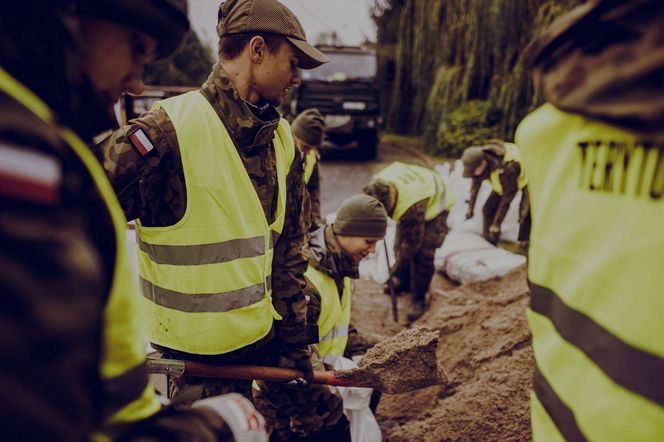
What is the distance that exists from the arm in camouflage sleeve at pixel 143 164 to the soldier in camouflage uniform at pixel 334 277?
1113 mm

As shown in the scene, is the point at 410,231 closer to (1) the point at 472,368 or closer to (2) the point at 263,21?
(1) the point at 472,368

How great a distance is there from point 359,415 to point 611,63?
2.47 meters

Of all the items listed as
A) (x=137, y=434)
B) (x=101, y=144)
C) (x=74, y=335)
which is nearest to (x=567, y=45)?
(x=74, y=335)

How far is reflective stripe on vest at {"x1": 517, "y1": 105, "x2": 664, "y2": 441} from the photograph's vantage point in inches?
31.7

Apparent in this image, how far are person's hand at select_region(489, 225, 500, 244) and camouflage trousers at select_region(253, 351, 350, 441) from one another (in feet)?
12.6

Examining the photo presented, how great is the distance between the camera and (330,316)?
9.53 ft

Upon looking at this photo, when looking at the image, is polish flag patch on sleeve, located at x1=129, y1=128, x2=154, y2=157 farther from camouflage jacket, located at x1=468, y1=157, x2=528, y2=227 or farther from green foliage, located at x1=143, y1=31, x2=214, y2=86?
green foliage, located at x1=143, y1=31, x2=214, y2=86

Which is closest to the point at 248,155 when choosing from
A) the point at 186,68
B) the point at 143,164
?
the point at 143,164

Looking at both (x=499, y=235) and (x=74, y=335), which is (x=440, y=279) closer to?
(x=499, y=235)

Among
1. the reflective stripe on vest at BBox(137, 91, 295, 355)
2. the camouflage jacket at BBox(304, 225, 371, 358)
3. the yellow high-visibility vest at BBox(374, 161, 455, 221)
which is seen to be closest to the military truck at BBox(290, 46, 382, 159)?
the yellow high-visibility vest at BBox(374, 161, 455, 221)

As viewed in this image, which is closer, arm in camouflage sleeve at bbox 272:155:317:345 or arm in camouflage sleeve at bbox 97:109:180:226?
arm in camouflage sleeve at bbox 97:109:180:226

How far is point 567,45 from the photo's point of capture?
35.7 inches

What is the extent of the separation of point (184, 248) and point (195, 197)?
192 mm

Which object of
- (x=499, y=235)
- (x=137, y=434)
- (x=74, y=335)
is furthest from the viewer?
(x=499, y=235)
